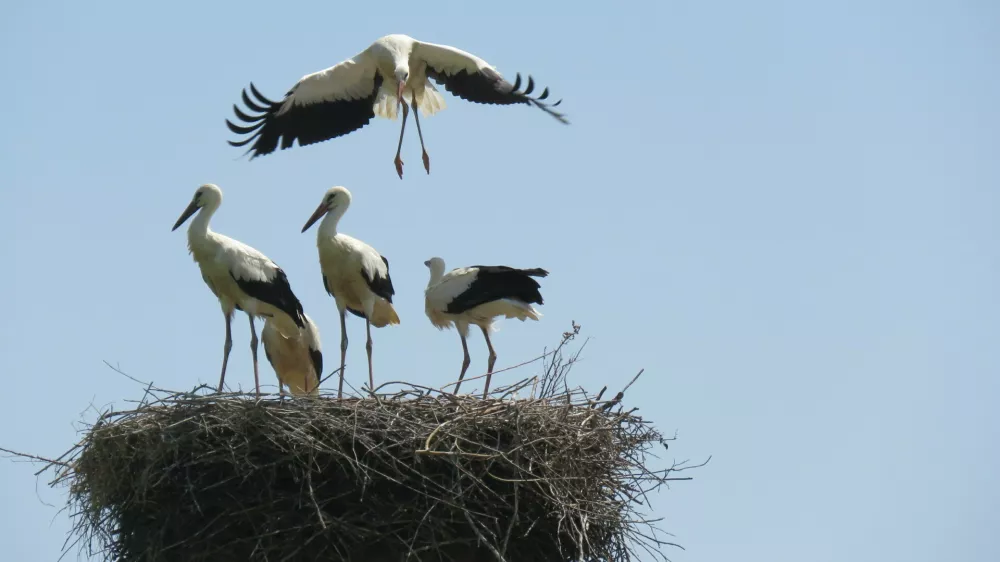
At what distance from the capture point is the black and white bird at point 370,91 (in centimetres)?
1201

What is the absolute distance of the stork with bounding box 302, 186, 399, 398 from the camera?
37.2 feet

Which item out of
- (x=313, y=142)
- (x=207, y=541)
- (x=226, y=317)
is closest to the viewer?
(x=207, y=541)

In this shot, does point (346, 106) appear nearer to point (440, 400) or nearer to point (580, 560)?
point (440, 400)

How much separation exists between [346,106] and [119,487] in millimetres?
4697

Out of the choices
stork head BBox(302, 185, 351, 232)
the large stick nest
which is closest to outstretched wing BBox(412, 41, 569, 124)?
stork head BBox(302, 185, 351, 232)

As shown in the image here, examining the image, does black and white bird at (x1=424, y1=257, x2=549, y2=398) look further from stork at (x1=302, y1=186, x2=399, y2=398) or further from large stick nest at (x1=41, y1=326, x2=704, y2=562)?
large stick nest at (x1=41, y1=326, x2=704, y2=562)

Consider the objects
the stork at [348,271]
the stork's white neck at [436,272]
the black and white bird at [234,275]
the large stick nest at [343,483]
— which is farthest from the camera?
the stork's white neck at [436,272]

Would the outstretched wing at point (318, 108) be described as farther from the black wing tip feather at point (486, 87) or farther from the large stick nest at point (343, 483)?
the large stick nest at point (343, 483)

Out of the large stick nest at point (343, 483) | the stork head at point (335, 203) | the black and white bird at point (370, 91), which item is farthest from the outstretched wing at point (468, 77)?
the large stick nest at point (343, 483)

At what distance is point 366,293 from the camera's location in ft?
37.5

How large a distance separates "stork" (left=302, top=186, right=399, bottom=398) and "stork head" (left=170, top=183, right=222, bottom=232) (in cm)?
83

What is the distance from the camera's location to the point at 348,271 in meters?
11.3

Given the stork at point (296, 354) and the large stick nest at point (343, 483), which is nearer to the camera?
the large stick nest at point (343, 483)

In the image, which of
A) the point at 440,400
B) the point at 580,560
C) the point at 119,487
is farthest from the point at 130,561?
the point at 580,560
